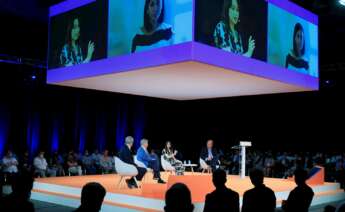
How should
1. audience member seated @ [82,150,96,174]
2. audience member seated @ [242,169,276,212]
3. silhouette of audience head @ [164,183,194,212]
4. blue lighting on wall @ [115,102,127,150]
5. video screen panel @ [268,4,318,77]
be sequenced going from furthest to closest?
blue lighting on wall @ [115,102,127,150] → audience member seated @ [82,150,96,174] → video screen panel @ [268,4,318,77] → audience member seated @ [242,169,276,212] → silhouette of audience head @ [164,183,194,212]

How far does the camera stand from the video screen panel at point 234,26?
6.69 meters

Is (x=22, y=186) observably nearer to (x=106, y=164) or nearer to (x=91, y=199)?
(x=91, y=199)

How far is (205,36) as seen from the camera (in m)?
6.71

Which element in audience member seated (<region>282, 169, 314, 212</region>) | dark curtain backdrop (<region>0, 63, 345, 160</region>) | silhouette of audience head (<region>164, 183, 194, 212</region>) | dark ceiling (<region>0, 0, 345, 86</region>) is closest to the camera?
silhouette of audience head (<region>164, 183, 194, 212</region>)

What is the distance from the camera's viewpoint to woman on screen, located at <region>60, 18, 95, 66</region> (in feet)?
28.0

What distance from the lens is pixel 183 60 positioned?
6598 millimetres

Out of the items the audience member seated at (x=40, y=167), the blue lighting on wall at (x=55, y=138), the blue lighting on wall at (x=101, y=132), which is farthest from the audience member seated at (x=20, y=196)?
the blue lighting on wall at (x=101, y=132)

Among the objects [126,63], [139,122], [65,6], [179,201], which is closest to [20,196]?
[179,201]

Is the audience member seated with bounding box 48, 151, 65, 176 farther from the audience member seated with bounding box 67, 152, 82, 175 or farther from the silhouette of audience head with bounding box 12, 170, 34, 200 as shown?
the silhouette of audience head with bounding box 12, 170, 34, 200

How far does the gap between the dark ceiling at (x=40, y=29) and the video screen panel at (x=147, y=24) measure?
259cm

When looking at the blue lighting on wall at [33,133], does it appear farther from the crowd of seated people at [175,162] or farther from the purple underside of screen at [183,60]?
the purple underside of screen at [183,60]

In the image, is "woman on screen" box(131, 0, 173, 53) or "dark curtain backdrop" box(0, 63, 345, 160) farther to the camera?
"dark curtain backdrop" box(0, 63, 345, 160)

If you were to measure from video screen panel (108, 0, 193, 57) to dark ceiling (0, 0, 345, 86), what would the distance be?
259 centimetres

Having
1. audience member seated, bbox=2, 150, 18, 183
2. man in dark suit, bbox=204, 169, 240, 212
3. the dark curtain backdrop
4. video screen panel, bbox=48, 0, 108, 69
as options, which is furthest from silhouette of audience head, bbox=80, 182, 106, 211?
the dark curtain backdrop
